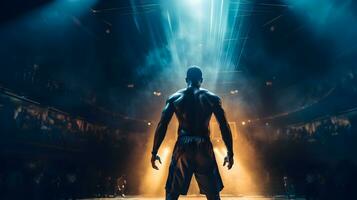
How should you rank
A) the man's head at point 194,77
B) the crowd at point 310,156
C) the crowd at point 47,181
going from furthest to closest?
the crowd at point 310,156
the crowd at point 47,181
the man's head at point 194,77

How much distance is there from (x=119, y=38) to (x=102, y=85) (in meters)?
3.50

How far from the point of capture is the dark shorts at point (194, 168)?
3898 mm

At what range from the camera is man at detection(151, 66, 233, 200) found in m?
3.91

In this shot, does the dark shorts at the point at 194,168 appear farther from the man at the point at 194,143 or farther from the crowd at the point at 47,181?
the crowd at the point at 47,181

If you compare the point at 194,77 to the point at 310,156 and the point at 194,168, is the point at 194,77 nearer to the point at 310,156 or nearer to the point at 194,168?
the point at 194,168

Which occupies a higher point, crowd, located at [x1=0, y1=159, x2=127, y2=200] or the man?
the man

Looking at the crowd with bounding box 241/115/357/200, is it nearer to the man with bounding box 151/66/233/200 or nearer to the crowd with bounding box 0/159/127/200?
the man with bounding box 151/66/233/200

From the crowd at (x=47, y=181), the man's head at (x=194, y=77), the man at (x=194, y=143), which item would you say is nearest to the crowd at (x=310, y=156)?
the man at (x=194, y=143)

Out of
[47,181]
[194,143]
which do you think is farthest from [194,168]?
[47,181]

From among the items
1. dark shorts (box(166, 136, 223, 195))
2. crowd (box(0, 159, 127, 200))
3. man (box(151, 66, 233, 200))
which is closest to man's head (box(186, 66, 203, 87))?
man (box(151, 66, 233, 200))

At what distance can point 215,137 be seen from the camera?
1842 centimetres

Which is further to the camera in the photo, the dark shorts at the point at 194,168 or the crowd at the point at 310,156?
the crowd at the point at 310,156

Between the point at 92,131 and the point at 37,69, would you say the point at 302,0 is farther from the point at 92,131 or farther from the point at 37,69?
the point at 92,131

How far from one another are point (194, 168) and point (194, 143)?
0.34 meters
